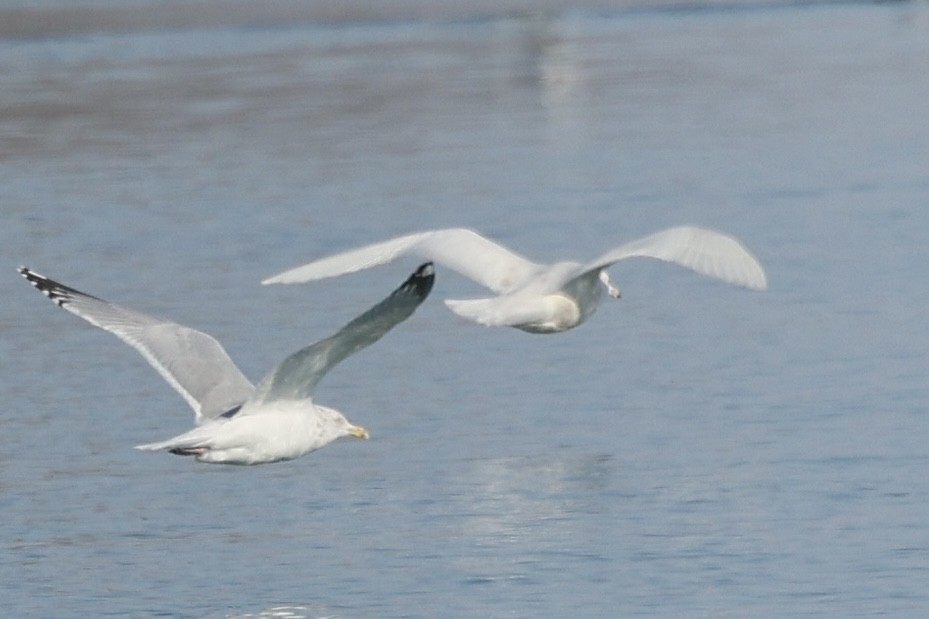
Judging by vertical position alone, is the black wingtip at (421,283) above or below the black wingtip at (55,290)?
above

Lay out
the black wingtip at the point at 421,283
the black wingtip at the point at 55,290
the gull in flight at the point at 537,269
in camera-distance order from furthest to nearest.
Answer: the black wingtip at the point at 55,290, the gull in flight at the point at 537,269, the black wingtip at the point at 421,283

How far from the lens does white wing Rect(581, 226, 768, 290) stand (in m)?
8.58

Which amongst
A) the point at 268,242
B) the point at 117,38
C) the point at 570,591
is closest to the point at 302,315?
the point at 268,242

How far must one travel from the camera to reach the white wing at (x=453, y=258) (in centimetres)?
930

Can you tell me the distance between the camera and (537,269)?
9477 millimetres

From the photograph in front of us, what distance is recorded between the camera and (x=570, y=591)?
7.98 meters

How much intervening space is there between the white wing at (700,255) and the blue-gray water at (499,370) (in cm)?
101

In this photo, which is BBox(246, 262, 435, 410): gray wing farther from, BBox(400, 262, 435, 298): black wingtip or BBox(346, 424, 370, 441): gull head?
BBox(346, 424, 370, 441): gull head

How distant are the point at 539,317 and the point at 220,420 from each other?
4.92ft

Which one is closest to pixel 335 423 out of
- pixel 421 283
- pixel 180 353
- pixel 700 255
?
pixel 180 353

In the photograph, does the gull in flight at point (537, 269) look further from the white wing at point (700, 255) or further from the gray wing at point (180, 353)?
the gray wing at point (180, 353)

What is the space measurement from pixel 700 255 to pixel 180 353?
221cm

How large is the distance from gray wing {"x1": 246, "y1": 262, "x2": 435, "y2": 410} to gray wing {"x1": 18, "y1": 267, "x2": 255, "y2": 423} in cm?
36

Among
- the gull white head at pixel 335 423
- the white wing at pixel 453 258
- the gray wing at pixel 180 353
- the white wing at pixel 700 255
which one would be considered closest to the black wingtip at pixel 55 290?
the gray wing at pixel 180 353
